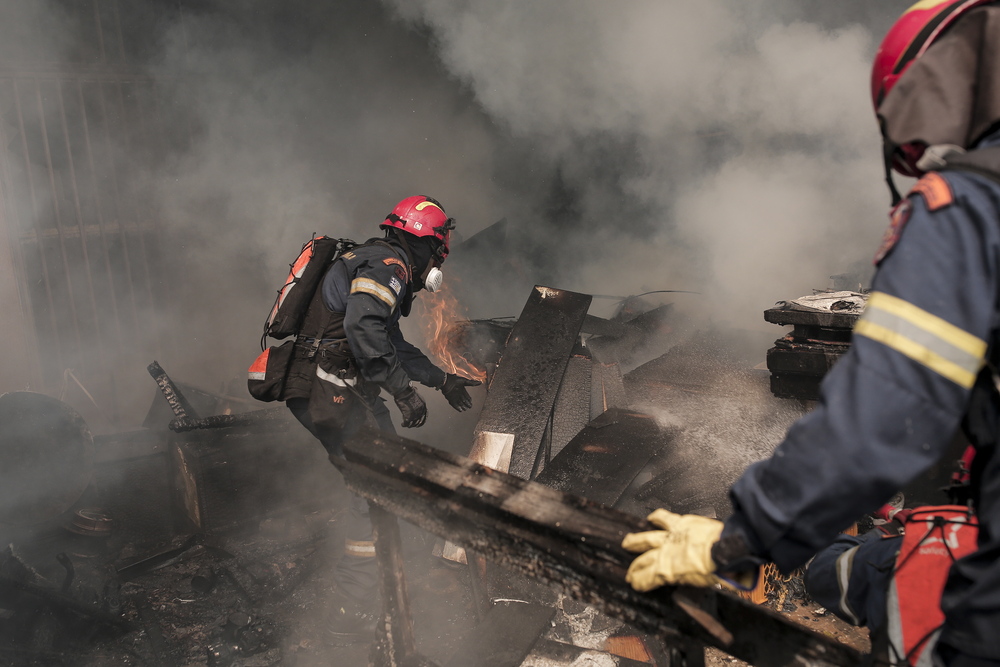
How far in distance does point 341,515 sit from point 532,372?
2110 mm

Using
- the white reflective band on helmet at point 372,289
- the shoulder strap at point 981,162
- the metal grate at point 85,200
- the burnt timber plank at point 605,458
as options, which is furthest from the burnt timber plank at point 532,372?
the metal grate at point 85,200

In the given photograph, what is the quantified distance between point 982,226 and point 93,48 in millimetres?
9146

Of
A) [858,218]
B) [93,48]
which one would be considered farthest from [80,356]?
[858,218]

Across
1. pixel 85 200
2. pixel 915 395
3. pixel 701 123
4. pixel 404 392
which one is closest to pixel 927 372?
pixel 915 395

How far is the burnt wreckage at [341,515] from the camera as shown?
2.20 meters

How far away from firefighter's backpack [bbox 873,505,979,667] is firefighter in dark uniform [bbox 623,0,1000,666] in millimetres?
364

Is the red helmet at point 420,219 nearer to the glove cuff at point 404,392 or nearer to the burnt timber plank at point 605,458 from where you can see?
the glove cuff at point 404,392

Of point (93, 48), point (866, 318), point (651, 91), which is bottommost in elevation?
point (866, 318)

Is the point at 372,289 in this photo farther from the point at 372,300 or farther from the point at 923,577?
the point at 923,577

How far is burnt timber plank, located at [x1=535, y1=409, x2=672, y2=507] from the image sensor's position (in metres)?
4.12

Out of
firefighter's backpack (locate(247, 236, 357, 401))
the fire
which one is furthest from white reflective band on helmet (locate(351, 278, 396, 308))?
the fire

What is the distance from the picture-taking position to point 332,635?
12.0 ft

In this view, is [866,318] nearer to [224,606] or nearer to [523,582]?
[523,582]

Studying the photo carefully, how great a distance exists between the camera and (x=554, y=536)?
1635 mm
